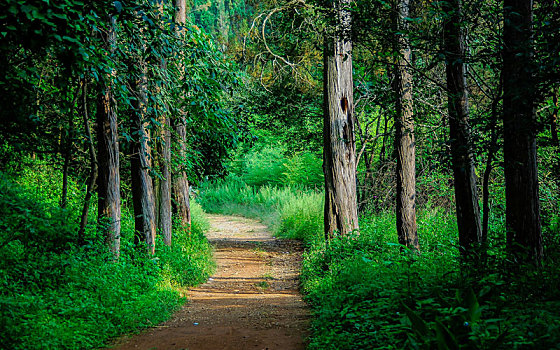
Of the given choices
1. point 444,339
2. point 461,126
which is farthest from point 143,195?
point 444,339

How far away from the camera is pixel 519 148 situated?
4.63 m

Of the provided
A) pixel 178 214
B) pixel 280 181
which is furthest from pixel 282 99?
pixel 280 181

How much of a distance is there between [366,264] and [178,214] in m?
7.52

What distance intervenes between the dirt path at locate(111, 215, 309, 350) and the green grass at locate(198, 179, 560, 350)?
1.39ft

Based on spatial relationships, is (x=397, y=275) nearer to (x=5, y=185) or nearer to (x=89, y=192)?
(x=89, y=192)

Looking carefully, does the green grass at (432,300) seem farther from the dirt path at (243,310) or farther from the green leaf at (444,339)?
the dirt path at (243,310)

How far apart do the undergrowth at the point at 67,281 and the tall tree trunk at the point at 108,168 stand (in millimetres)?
248

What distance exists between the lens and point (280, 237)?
1728cm

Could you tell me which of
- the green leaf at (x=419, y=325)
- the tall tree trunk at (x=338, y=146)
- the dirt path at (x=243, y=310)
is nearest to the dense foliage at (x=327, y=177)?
the green leaf at (x=419, y=325)

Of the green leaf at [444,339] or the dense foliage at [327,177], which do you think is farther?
the dense foliage at [327,177]

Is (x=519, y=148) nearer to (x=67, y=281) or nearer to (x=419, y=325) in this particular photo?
(x=419, y=325)

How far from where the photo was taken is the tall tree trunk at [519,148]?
4.19 m

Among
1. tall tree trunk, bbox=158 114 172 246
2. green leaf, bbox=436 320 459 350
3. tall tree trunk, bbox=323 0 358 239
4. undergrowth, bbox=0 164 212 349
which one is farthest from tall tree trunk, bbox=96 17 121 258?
green leaf, bbox=436 320 459 350

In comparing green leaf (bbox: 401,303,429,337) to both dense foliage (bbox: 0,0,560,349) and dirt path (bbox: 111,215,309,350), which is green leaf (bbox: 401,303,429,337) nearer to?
dense foliage (bbox: 0,0,560,349)
